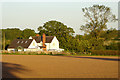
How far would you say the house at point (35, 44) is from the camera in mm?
70438

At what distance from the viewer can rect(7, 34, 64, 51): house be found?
7044 cm

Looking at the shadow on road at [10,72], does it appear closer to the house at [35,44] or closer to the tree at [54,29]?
the house at [35,44]

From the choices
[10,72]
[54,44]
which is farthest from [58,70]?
[54,44]

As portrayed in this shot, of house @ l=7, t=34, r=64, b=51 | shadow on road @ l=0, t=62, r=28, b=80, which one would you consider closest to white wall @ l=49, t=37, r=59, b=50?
house @ l=7, t=34, r=64, b=51

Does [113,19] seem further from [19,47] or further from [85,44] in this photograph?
[19,47]

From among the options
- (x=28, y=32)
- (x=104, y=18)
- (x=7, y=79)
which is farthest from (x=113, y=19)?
(x=28, y=32)

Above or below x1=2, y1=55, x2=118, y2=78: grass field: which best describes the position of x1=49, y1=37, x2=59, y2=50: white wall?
above

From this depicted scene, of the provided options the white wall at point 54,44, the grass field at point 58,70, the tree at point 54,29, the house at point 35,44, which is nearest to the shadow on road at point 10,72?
the grass field at point 58,70

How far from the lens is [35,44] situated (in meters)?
73.7

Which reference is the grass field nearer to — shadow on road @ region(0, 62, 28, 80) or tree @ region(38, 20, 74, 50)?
shadow on road @ region(0, 62, 28, 80)

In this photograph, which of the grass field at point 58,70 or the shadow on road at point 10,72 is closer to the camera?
the shadow on road at point 10,72

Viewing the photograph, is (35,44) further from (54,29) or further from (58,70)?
(58,70)

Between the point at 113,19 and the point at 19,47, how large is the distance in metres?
29.2

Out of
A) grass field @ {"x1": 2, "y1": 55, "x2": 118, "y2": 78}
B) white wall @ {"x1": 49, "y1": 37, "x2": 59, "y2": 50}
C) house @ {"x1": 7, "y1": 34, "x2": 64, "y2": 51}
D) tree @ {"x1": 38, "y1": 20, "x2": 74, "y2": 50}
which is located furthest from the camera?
tree @ {"x1": 38, "y1": 20, "x2": 74, "y2": 50}
